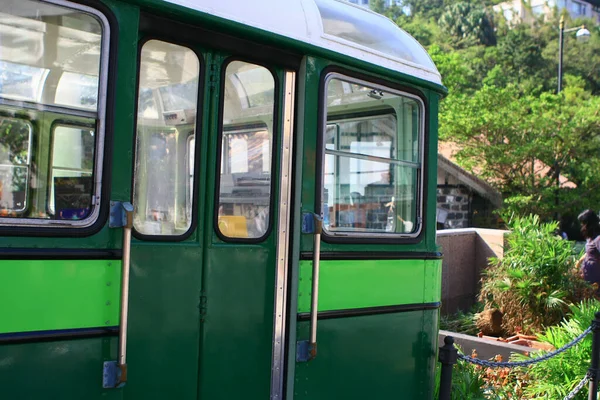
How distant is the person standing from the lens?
25.5 feet

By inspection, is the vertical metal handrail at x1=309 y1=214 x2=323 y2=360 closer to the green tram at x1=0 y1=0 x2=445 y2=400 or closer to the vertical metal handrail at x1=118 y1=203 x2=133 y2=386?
the green tram at x1=0 y1=0 x2=445 y2=400

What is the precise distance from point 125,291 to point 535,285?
6.49 m

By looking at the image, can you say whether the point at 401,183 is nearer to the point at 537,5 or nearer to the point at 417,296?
the point at 417,296

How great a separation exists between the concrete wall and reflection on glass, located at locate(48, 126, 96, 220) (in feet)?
24.0

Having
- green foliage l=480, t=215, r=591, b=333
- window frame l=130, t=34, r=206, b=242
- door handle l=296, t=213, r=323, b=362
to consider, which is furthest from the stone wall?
window frame l=130, t=34, r=206, b=242

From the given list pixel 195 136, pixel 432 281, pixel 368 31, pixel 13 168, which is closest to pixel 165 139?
pixel 195 136

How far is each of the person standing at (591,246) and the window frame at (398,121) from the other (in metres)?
4.29

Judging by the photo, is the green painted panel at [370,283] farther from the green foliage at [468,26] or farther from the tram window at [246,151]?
the green foliage at [468,26]

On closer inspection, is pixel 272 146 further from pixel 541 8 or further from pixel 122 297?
pixel 541 8

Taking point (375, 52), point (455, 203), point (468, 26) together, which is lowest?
point (455, 203)

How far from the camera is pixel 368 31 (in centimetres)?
407

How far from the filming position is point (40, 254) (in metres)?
2.64

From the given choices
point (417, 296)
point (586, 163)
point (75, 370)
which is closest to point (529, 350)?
point (417, 296)

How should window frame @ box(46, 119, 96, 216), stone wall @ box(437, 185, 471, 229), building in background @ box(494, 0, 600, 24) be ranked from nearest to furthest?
window frame @ box(46, 119, 96, 216) → stone wall @ box(437, 185, 471, 229) → building in background @ box(494, 0, 600, 24)
